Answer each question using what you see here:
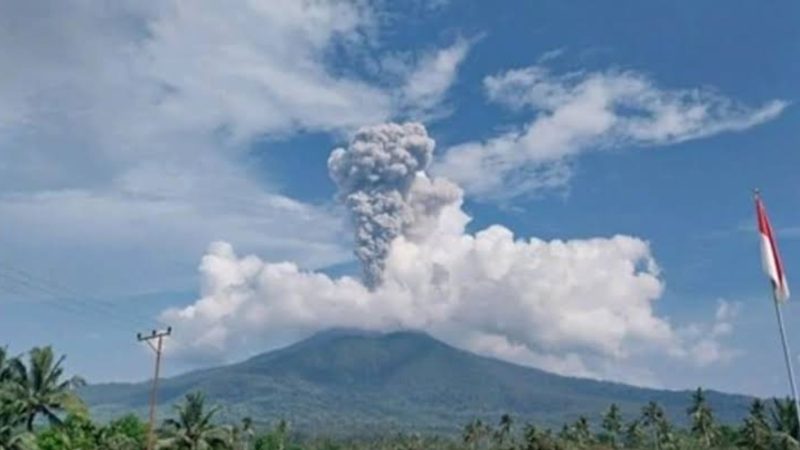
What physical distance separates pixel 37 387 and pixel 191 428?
10806mm

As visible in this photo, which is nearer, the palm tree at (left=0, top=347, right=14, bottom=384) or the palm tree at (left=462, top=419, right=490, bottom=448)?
the palm tree at (left=0, top=347, right=14, bottom=384)

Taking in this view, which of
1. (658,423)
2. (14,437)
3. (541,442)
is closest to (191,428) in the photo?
(14,437)

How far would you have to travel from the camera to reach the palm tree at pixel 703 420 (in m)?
124

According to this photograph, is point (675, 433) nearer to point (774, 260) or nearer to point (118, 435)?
point (118, 435)

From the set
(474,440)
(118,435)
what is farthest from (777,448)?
(474,440)

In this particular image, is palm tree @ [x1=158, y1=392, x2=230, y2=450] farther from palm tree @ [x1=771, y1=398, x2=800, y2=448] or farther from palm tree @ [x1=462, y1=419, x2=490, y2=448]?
palm tree @ [x1=462, y1=419, x2=490, y2=448]

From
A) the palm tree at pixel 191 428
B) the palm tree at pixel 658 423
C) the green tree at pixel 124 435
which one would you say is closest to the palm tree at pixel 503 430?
the palm tree at pixel 658 423

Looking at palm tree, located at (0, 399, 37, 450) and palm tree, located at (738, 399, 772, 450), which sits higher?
palm tree, located at (738, 399, 772, 450)

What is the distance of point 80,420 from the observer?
68.8 m

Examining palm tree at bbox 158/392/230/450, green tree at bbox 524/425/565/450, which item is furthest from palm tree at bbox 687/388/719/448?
palm tree at bbox 158/392/230/450

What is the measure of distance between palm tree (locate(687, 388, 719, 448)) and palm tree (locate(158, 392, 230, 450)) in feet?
251

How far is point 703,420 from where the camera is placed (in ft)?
409

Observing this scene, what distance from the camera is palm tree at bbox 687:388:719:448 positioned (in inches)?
4899

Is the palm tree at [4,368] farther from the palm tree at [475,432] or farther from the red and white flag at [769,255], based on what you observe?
the palm tree at [475,432]
